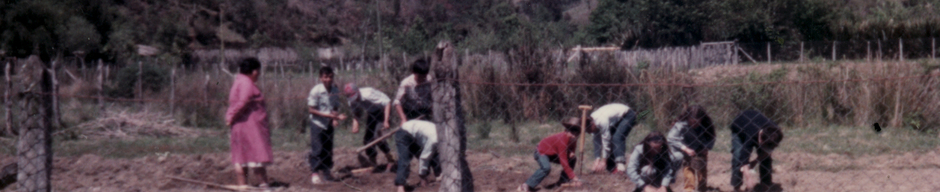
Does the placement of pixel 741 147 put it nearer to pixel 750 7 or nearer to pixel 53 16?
pixel 53 16

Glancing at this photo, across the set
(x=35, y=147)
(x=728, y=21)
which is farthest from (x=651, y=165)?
(x=728, y=21)

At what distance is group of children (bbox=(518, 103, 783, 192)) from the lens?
18.5 feet

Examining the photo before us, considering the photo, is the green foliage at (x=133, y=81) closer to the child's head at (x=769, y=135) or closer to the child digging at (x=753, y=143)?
the child digging at (x=753, y=143)

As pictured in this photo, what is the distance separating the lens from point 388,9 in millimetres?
35219

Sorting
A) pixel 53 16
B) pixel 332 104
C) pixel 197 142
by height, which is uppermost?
pixel 53 16

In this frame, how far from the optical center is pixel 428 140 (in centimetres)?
556

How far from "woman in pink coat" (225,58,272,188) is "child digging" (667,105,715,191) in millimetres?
3152

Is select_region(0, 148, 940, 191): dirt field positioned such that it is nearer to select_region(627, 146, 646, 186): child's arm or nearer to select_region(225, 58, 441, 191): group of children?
select_region(225, 58, 441, 191): group of children

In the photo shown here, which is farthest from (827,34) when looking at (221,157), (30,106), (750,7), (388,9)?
(30,106)

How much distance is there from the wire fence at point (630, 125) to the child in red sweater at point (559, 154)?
13mm

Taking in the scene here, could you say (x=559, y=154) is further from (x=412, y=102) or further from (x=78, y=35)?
(x=78, y=35)

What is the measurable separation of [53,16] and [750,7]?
1112 inches

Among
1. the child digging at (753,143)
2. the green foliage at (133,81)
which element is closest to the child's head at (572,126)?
the child digging at (753,143)

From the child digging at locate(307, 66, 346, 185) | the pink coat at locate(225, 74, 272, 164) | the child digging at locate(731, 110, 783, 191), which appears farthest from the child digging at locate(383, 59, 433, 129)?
the child digging at locate(731, 110, 783, 191)
